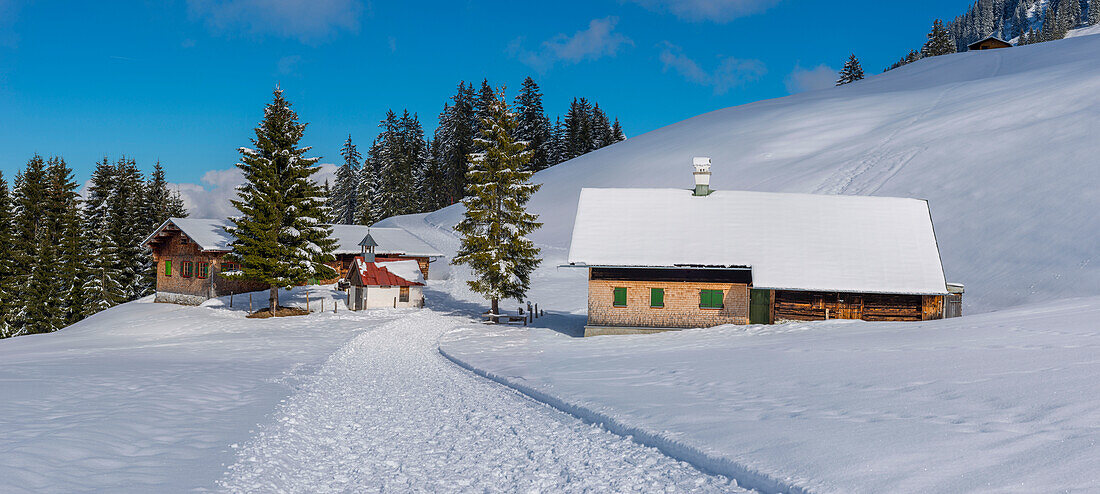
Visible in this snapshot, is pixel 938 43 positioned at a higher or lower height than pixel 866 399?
higher

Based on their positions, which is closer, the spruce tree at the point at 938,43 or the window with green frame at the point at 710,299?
the window with green frame at the point at 710,299

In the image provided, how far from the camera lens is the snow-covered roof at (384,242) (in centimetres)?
4856

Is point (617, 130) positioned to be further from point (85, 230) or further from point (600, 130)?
point (85, 230)

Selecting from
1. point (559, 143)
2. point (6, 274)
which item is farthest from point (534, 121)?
point (6, 274)

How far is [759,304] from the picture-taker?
27.7m

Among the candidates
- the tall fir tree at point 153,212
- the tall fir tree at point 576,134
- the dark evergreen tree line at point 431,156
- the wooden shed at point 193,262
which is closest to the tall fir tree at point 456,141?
the dark evergreen tree line at point 431,156

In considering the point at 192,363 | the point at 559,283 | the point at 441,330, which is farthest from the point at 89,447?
the point at 559,283

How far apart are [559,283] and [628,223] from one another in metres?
18.5

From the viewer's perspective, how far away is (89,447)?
8953 millimetres

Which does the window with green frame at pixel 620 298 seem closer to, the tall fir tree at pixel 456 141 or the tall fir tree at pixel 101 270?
the tall fir tree at pixel 101 270

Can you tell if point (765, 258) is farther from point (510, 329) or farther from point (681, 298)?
point (510, 329)

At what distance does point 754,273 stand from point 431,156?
275 feet

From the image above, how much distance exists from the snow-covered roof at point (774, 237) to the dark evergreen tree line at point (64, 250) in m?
41.8

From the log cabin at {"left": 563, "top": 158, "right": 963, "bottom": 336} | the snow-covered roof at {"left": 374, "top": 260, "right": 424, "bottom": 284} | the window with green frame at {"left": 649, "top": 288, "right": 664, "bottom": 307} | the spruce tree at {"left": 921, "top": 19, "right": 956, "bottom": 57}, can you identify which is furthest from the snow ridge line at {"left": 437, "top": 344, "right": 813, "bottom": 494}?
the spruce tree at {"left": 921, "top": 19, "right": 956, "bottom": 57}
